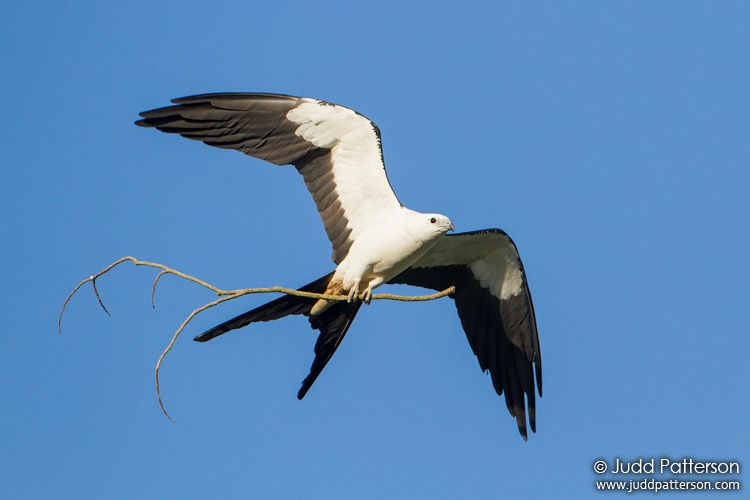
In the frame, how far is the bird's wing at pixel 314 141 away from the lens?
8.70 meters

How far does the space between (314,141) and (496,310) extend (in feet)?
8.99

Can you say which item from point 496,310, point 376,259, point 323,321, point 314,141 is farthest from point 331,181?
point 496,310

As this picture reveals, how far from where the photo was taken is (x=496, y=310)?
33.3 feet

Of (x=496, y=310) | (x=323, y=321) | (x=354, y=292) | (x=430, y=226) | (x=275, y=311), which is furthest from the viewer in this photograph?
(x=496, y=310)

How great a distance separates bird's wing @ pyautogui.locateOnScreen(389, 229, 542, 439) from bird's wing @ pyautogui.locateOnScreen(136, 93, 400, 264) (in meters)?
1.12

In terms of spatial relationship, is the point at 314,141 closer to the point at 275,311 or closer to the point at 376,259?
the point at 376,259

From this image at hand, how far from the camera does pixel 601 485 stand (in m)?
9.29

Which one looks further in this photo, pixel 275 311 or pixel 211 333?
pixel 275 311

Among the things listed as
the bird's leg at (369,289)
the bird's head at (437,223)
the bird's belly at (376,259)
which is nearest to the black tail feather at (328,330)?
the bird's leg at (369,289)

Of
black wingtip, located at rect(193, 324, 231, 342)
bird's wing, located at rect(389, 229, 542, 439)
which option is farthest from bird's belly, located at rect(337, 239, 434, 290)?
black wingtip, located at rect(193, 324, 231, 342)

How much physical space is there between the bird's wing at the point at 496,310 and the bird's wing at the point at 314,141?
1123 millimetres

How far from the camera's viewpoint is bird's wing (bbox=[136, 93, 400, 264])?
8.70m

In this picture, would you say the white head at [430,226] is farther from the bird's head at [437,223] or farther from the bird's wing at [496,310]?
the bird's wing at [496,310]

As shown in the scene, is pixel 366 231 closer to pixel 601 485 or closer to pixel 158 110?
pixel 158 110
